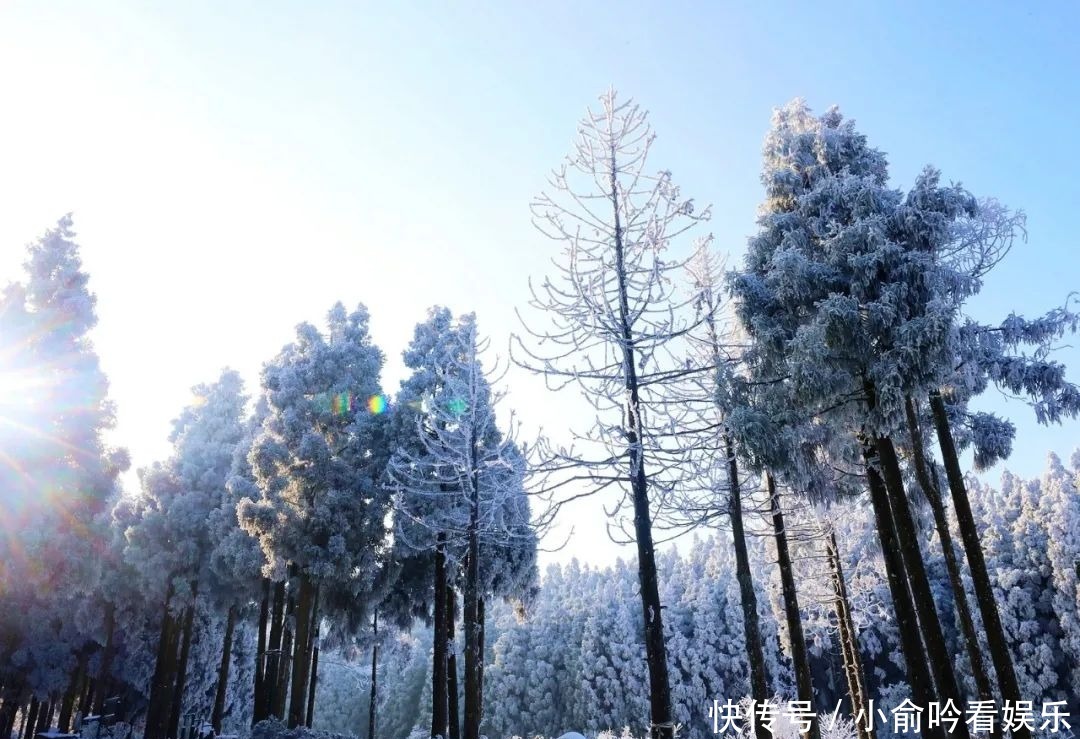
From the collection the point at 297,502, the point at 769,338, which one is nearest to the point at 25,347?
the point at 297,502

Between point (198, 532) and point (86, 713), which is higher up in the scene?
point (198, 532)

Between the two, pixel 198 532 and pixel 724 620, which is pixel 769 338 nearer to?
pixel 198 532

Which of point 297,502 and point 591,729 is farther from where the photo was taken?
point 591,729

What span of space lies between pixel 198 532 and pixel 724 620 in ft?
175

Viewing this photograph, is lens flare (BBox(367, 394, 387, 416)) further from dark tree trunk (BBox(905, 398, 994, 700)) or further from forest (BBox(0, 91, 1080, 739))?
dark tree trunk (BBox(905, 398, 994, 700))

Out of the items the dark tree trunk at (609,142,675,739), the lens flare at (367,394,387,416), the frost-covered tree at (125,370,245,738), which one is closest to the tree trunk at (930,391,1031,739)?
the dark tree trunk at (609,142,675,739)

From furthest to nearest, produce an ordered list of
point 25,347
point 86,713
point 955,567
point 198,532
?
point 86,713
point 198,532
point 25,347
point 955,567

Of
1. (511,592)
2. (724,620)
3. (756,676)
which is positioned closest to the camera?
(756,676)

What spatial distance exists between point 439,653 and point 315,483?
674 cm

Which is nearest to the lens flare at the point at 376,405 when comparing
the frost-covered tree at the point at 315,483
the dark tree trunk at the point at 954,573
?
the frost-covered tree at the point at 315,483

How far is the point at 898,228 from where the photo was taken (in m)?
12.1

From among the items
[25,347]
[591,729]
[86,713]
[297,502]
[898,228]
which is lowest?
[591,729]

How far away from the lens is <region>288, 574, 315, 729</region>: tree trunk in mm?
18828

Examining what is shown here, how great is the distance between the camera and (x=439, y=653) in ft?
61.7
